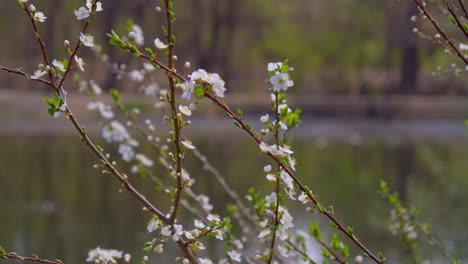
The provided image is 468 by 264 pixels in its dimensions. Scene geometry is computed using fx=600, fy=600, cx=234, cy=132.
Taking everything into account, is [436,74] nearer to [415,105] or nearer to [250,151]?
[250,151]

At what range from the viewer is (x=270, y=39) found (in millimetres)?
27484

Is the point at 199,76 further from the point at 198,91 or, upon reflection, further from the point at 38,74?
the point at 38,74

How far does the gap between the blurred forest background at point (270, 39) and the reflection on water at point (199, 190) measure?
42.4 ft

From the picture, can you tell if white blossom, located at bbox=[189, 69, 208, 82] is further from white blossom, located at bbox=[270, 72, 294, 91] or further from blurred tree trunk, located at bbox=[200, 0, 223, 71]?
blurred tree trunk, located at bbox=[200, 0, 223, 71]

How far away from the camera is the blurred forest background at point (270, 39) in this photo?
25391 mm

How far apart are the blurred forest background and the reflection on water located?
1293 cm

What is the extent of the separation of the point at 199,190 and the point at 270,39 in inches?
800

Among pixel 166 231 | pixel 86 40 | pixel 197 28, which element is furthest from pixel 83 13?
pixel 197 28

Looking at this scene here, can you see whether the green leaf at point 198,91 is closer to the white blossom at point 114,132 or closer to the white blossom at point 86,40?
the white blossom at point 86,40

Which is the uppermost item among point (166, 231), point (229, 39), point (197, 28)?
point (229, 39)

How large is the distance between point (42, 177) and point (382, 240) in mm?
5482

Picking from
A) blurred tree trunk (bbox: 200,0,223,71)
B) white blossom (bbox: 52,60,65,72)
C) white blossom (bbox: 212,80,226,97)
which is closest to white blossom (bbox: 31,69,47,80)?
white blossom (bbox: 52,60,65,72)

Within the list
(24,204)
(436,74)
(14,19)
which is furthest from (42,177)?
(14,19)

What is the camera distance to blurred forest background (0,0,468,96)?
25391 mm
